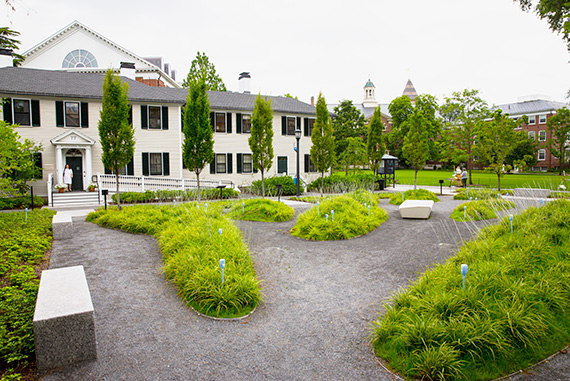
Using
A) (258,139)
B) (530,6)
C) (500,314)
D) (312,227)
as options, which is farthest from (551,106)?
(500,314)

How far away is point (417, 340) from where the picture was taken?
3887 mm

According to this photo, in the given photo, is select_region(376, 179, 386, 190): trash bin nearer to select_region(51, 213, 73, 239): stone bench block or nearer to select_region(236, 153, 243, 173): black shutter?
select_region(236, 153, 243, 173): black shutter

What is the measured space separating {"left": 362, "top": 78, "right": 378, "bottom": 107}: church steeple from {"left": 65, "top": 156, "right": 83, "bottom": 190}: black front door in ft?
267

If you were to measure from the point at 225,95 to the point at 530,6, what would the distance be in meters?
19.5

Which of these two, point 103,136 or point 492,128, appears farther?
point 492,128

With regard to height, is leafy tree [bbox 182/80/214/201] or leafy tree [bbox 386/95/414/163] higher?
leafy tree [bbox 386/95/414/163]

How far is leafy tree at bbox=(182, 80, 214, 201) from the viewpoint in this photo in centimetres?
1641

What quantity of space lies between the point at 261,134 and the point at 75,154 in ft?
34.8

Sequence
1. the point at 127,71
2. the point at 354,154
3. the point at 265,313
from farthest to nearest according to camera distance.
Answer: the point at 354,154 < the point at 127,71 < the point at 265,313

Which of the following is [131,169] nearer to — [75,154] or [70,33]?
[75,154]

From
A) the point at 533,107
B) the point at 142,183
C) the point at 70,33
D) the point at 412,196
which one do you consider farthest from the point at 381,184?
the point at 533,107

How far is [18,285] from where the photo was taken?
5.64 meters

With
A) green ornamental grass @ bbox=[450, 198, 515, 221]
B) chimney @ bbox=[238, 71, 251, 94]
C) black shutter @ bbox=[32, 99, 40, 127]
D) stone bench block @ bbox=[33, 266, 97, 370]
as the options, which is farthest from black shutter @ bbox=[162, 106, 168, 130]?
stone bench block @ bbox=[33, 266, 97, 370]

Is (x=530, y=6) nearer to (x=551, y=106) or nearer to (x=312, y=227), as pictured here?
(x=312, y=227)
